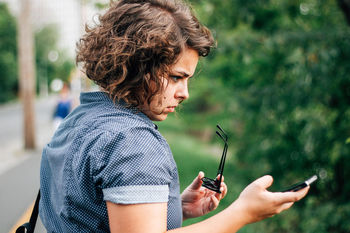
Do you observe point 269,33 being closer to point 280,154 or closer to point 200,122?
point 280,154

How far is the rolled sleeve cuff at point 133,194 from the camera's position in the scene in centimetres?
93

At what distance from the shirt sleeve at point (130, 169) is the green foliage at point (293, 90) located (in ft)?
9.06

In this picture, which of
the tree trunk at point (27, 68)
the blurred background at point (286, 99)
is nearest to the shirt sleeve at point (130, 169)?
the blurred background at point (286, 99)

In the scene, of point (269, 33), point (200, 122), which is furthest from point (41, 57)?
point (269, 33)

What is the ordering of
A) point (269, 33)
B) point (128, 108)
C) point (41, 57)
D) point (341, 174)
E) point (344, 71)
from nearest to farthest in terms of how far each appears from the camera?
point (128, 108)
point (344, 71)
point (341, 174)
point (269, 33)
point (41, 57)

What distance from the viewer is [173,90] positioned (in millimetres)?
1236

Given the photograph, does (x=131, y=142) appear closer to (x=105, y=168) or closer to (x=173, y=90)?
(x=105, y=168)

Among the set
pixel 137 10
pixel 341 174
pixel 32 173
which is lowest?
pixel 32 173

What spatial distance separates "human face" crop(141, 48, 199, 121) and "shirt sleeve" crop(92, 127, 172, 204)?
22 centimetres

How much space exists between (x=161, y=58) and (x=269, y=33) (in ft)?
15.0

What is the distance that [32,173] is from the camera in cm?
791

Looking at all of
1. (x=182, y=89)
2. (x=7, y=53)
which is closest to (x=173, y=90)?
(x=182, y=89)

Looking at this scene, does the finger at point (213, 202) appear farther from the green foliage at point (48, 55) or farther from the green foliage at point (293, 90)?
the green foliage at point (48, 55)

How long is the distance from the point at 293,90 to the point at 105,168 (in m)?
4.22
